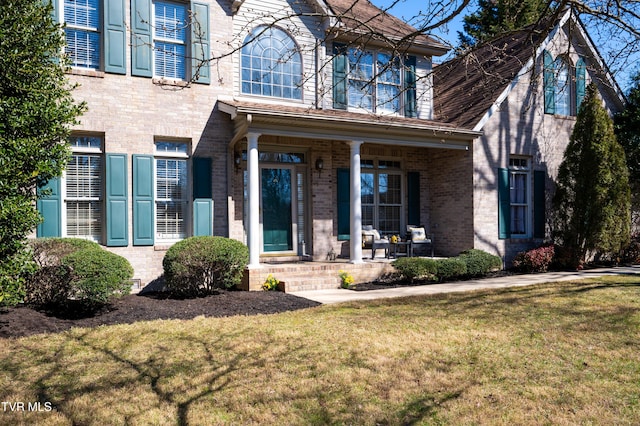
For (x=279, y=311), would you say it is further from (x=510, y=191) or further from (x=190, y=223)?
(x=510, y=191)

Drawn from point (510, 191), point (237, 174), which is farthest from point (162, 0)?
point (510, 191)

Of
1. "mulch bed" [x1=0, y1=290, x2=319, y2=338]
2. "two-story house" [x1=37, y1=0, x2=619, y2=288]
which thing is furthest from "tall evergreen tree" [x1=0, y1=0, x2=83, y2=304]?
"two-story house" [x1=37, y1=0, x2=619, y2=288]

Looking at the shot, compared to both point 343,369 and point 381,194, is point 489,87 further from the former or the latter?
point 343,369

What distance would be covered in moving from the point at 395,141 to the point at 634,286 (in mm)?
5879

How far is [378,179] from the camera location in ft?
45.6

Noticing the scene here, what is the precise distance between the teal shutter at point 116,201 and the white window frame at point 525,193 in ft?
32.8

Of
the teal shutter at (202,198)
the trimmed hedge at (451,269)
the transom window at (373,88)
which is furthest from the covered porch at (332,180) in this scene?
the trimmed hedge at (451,269)

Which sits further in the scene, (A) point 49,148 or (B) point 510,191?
(B) point 510,191

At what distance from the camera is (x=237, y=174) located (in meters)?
11.5

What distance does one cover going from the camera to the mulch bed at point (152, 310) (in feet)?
22.9

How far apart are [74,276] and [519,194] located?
38.0ft

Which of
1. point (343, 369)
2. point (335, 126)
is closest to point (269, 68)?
point (335, 126)

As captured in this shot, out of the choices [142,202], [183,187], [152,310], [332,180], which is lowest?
Result: [152,310]

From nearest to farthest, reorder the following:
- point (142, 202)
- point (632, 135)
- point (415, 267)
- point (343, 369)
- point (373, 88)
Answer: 1. point (343, 369)
2. point (142, 202)
3. point (415, 267)
4. point (373, 88)
5. point (632, 135)
